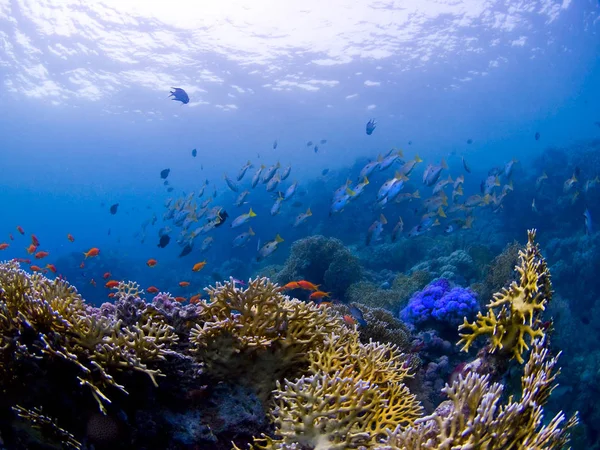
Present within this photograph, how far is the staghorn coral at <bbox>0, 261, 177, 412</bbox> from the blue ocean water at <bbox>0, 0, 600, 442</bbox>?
10832 millimetres

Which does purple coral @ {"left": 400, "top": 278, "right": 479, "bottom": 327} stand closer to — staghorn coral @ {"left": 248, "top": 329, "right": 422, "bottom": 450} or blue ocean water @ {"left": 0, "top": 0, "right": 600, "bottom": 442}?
staghorn coral @ {"left": 248, "top": 329, "right": 422, "bottom": 450}

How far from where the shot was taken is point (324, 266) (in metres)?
12.1

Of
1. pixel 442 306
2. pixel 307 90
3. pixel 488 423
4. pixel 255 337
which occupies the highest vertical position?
pixel 307 90

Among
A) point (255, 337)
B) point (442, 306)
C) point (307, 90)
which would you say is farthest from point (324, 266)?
point (307, 90)

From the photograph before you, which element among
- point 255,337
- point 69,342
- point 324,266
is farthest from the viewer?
point 324,266

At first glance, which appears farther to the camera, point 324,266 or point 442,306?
point 324,266

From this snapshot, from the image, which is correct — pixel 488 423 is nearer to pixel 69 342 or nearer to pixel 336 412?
pixel 336 412

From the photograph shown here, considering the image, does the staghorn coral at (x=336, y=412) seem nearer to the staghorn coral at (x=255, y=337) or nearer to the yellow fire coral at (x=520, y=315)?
the staghorn coral at (x=255, y=337)

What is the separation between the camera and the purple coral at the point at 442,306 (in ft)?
22.3

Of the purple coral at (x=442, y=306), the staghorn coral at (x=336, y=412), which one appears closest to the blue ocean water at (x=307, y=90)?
the purple coral at (x=442, y=306)

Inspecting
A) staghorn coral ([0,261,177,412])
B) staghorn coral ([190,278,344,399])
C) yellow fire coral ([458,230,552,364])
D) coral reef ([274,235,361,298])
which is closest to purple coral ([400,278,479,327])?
coral reef ([274,235,361,298])

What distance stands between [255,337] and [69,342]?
Answer: 1.43 meters

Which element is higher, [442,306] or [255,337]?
[442,306]

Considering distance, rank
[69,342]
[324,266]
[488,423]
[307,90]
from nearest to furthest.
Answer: [488,423] → [69,342] → [324,266] → [307,90]
